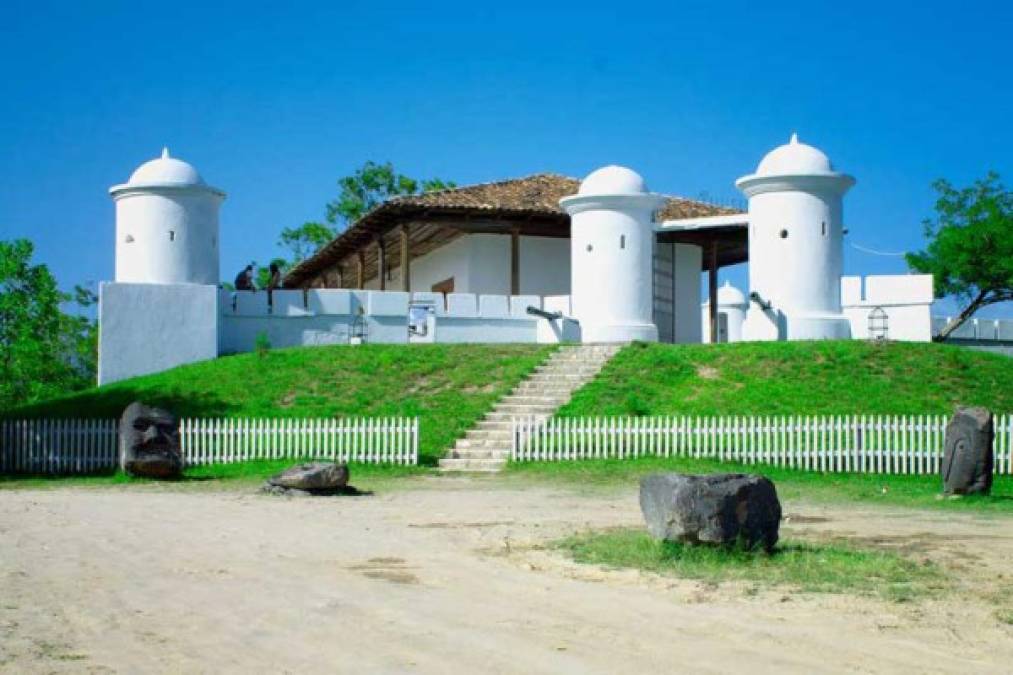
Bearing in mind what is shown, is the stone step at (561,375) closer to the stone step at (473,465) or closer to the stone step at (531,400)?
the stone step at (531,400)

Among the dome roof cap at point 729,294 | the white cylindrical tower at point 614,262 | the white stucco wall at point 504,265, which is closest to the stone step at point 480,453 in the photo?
the white cylindrical tower at point 614,262

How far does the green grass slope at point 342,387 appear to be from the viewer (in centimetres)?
2259

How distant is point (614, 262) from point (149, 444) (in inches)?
558

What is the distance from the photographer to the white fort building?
93.6 ft

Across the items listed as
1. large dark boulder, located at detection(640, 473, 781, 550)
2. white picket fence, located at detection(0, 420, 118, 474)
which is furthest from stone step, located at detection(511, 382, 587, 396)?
large dark boulder, located at detection(640, 473, 781, 550)

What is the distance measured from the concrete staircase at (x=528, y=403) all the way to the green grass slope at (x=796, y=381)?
1.59 ft

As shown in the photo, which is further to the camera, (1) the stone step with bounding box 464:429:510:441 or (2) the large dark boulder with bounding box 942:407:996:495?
(1) the stone step with bounding box 464:429:510:441

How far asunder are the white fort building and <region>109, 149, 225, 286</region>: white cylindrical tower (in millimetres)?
35

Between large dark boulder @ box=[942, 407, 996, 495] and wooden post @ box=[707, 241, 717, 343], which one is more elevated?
wooden post @ box=[707, 241, 717, 343]

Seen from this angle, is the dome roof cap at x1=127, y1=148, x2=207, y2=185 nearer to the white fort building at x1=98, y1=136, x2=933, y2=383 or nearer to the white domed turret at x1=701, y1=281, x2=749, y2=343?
the white fort building at x1=98, y1=136, x2=933, y2=383

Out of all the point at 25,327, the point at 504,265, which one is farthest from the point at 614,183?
the point at 25,327

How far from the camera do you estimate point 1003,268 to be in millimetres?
42094

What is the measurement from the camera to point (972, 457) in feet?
50.5

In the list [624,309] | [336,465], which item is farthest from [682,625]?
[624,309]
